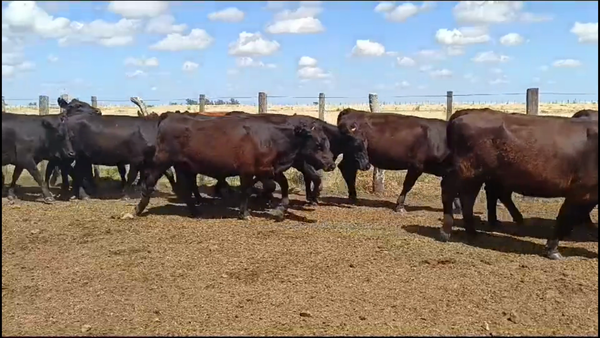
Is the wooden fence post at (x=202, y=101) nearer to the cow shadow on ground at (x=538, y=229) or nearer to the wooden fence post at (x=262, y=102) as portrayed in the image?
the wooden fence post at (x=262, y=102)

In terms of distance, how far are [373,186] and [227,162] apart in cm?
447

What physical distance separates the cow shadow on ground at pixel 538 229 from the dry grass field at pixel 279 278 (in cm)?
3

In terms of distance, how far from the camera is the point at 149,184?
30.3 ft

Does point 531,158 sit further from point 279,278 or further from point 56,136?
point 56,136

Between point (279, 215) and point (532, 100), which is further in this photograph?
point (532, 100)

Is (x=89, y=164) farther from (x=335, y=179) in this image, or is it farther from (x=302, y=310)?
(x=302, y=310)

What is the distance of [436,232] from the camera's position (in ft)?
28.0

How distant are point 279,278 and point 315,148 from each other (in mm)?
4224

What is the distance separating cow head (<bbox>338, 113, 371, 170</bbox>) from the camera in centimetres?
1098

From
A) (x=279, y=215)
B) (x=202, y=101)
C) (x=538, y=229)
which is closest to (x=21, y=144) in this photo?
(x=279, y=215)

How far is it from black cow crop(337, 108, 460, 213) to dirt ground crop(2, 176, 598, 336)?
7.04 feet

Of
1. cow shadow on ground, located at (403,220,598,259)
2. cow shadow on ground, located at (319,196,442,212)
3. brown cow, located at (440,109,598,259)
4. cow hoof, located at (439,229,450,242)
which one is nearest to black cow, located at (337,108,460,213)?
cow shadow on ground, located at (319,196,442,212)

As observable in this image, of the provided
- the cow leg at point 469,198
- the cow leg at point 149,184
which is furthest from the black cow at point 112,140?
the cow leg at point 469,198

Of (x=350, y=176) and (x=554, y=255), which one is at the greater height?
(x=350, y=176)
